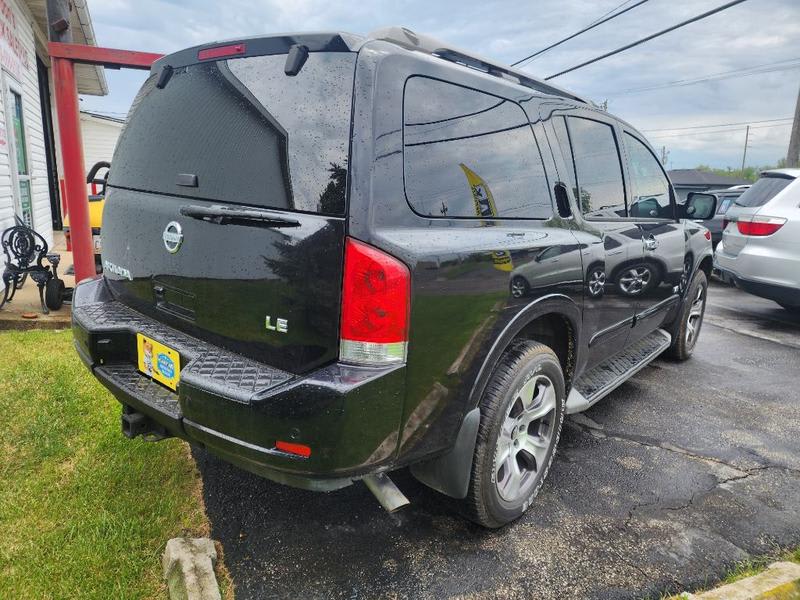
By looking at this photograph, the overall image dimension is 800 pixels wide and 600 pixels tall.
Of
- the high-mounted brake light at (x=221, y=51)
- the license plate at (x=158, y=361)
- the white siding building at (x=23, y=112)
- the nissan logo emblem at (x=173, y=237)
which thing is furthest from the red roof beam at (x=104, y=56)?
the license plate at (x=158, y=361)

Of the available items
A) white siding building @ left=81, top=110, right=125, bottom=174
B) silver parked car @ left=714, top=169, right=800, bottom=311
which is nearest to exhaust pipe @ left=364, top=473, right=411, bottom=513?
silver parked car @ left=714, top=169, right=800, bottom=311

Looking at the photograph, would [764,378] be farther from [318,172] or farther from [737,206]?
[318,172]

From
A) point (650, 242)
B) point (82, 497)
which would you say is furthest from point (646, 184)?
point (82, 497)

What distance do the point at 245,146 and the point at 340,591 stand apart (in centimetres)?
170

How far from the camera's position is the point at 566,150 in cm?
294

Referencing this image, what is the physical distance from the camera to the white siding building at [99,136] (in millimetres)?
23078

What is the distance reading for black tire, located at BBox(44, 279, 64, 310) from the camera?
213 inches

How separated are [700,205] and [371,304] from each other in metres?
3.57

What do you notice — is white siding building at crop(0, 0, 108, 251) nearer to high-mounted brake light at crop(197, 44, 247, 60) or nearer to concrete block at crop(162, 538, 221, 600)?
high-mounted brake light at crop(197, 44, 247, 60)

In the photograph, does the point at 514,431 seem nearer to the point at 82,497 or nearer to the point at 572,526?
the point at 572,526

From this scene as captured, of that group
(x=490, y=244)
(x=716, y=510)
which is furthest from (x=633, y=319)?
(x=490, y=244)

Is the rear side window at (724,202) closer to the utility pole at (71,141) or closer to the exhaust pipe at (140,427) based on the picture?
the utility pole at (71,141)

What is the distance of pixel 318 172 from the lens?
1862mm

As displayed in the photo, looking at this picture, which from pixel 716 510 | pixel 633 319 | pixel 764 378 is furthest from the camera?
pixel 764 378
